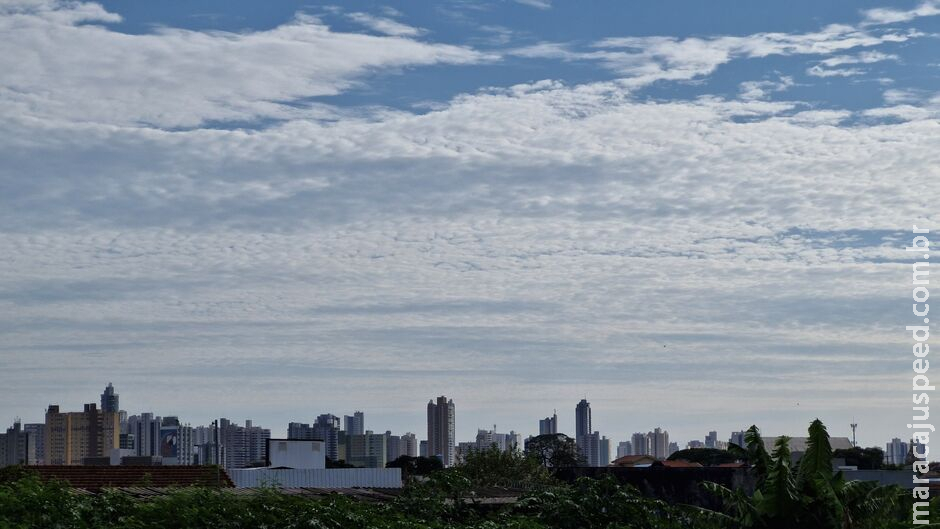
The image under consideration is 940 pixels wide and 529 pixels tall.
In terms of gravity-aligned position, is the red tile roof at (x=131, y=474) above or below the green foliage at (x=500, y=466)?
above

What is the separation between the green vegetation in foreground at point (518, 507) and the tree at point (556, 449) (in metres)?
88.9

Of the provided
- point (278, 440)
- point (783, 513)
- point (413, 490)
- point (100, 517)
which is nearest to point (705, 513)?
point (783, 513)

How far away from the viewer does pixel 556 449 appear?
117750 millimetres

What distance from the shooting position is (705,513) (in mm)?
20453

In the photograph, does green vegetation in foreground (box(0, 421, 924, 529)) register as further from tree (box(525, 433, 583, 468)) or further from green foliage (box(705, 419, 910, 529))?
tree (box(525, 433, 583, 468))

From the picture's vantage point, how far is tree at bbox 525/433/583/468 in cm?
11270

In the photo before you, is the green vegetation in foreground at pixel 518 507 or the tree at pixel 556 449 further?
the tree at pixel 556 449

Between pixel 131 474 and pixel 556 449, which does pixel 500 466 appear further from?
pixel 556 449

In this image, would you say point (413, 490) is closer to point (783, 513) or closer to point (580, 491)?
point (580, 491)

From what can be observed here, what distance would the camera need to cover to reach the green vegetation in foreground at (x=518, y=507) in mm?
18391

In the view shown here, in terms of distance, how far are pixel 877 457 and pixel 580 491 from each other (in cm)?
8921

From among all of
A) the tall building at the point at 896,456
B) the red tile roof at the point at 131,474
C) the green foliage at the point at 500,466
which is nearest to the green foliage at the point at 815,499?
the red tile roof at the point at 131,474

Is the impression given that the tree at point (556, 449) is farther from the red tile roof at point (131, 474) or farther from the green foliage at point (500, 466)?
the red tile roof at point (131, 474)

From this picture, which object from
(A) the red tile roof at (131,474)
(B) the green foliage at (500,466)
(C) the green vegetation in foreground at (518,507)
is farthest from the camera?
(B) the green foliage at (500,466)
